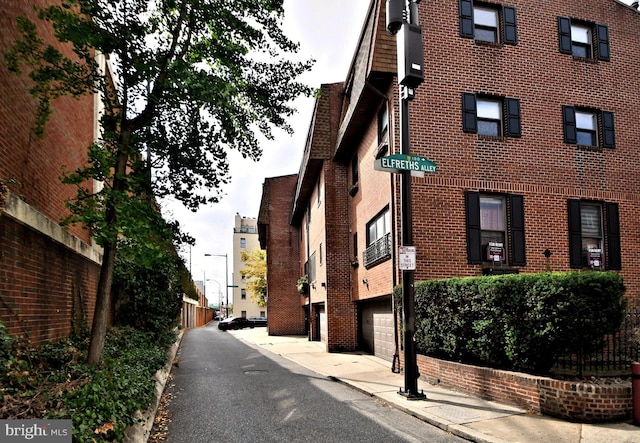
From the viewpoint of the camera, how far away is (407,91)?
352 inches

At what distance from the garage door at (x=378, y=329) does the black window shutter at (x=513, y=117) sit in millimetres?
5932

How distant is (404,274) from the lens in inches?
344

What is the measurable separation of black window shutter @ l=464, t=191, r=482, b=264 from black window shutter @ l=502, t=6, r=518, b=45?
4681 mm

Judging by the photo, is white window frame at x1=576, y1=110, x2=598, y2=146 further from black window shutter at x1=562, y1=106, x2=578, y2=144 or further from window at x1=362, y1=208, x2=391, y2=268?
window at x1=362, y1=208, x2=391, y2=268

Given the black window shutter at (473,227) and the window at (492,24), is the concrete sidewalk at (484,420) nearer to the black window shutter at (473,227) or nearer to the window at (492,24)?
the black window shutter at (473,227)

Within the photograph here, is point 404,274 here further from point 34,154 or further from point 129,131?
point 34,154

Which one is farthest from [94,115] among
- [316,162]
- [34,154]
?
[316,162]

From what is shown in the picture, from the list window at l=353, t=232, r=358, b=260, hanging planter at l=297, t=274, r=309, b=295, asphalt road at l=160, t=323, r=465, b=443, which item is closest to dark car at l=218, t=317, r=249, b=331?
hanging planter at l=297, t=274, r=309, b=295

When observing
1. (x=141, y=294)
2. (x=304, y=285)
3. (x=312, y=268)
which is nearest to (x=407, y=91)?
(x=141, y=294)

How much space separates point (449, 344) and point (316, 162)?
39.3 ft

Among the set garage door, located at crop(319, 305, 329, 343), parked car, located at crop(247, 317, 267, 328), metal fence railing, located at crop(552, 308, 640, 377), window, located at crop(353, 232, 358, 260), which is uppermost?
window, located at crop(353, 232, 358, 260)

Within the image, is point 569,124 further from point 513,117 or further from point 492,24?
point 492,24

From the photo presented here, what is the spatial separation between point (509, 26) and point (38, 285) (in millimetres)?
13202

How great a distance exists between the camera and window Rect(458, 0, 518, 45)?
1324 centimetres
